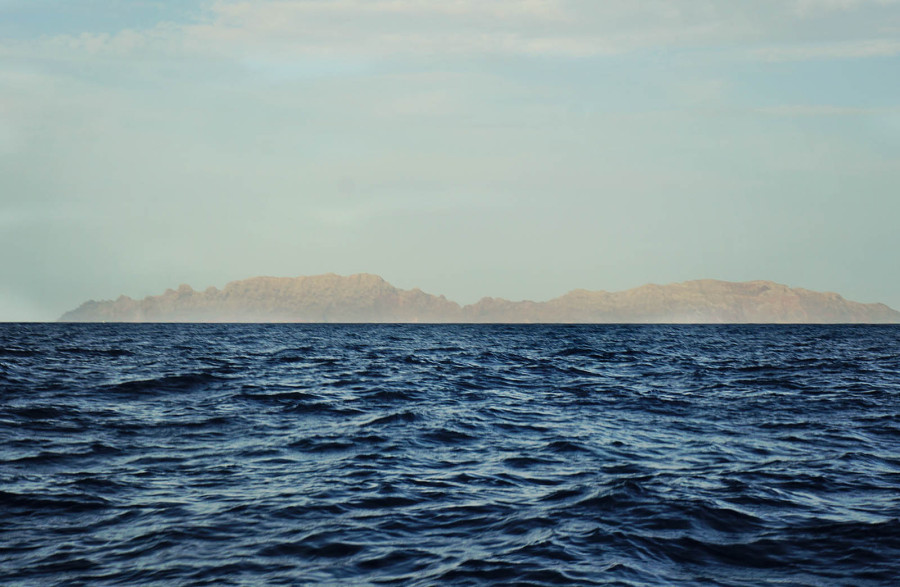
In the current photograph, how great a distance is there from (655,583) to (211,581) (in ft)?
17.4

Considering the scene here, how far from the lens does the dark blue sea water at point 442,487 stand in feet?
30.8

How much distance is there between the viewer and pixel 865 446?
17844mm

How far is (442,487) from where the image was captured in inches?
529

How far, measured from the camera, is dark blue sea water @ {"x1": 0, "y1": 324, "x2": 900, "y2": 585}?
30.8ft

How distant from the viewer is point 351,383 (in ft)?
103

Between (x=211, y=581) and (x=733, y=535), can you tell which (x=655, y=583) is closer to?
(x=733, y=535)

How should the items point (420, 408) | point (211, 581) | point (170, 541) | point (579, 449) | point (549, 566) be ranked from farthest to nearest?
point (420, 408)
point (579, 449)
point (170, 541)
point (549, 566)
point (211, 581)

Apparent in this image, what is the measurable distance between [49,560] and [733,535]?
9.42m

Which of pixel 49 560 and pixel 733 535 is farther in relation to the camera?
pixel 733 535

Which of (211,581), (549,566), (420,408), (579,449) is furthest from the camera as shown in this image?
(420,408)

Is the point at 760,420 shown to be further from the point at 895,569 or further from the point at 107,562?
the point at 107,562

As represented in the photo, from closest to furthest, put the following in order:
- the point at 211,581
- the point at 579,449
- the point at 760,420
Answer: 1. the point at 211,581
2. the point at 579,449
3. the point at 760,420

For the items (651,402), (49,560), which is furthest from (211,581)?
(651,402)

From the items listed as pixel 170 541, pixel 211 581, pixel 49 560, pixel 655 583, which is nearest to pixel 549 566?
pixel 655 583
